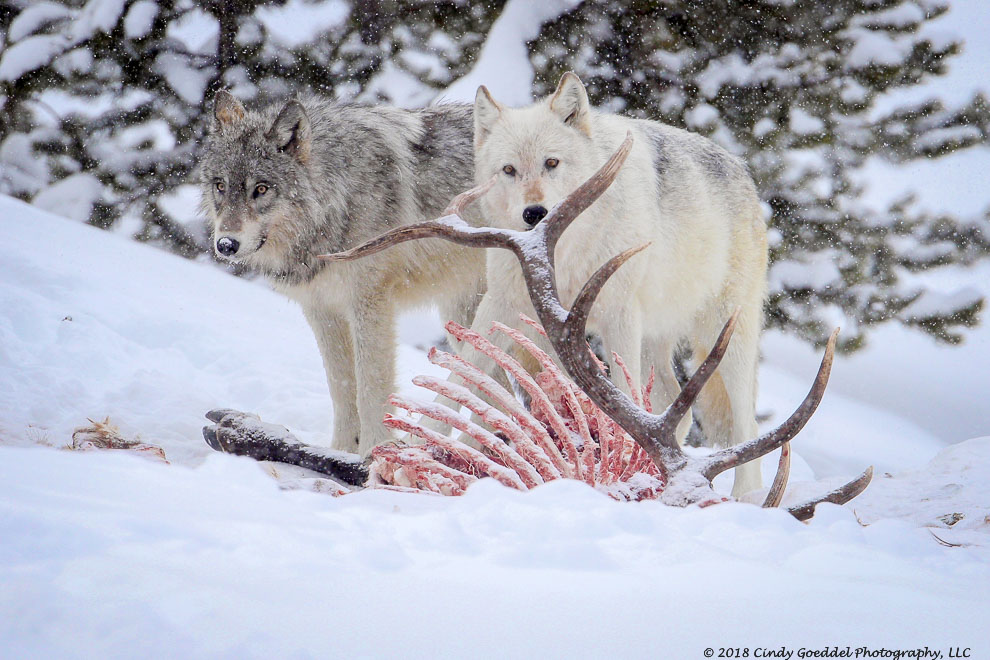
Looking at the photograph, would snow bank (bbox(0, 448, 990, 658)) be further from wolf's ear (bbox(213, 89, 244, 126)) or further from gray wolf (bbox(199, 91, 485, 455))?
wolf's ear (bbox(213, 89, 244, 126))

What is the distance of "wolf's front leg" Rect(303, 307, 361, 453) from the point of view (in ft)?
10.5

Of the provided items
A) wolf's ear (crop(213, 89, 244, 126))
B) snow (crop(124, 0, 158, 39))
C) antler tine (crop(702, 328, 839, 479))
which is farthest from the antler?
snow (crop(124, 0, 158, 39))

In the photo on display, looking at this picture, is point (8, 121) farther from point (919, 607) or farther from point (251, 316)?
point (919, 607)

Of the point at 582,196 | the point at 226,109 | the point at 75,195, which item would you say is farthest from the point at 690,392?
the point at 75,195

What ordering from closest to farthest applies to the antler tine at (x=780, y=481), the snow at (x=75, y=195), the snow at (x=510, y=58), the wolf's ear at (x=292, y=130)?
the antler tine at (x=780, y=481), the wolf's ear at (x=292, y=130), the snow at (x=510, y=58), the snow at (x=75, y=195)

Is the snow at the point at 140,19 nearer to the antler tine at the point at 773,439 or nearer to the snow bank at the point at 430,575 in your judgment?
the snow bank at the point at 430,575

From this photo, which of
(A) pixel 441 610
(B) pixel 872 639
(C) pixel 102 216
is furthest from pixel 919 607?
(C) pixel 102 216

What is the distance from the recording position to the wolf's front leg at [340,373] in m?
3.19

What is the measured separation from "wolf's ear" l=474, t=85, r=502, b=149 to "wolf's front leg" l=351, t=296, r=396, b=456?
83 centimetres

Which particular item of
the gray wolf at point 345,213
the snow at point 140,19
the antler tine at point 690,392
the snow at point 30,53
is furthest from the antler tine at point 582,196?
the snow at point 30,53

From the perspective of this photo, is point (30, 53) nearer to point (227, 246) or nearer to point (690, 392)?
point (227, 246)

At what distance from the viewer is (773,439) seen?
1381 mm

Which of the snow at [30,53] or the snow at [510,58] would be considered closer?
the snow at [510,58]

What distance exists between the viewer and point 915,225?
475cm
